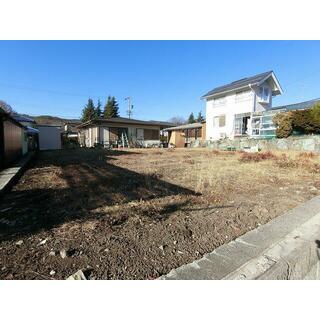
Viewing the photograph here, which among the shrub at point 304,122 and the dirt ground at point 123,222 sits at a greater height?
the shrub at point 304,122

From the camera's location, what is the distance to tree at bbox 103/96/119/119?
152 feet

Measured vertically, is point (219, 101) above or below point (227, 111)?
above

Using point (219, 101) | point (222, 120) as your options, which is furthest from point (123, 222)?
point (219, 101)

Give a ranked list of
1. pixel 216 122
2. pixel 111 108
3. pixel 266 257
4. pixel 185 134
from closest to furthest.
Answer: pixel 266 257, pixel 216 122, pixel 185 134, pixel 111 108

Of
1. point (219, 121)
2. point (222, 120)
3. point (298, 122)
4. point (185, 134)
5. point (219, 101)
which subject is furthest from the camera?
point (185, 134)

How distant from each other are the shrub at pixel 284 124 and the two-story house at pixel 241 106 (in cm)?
274

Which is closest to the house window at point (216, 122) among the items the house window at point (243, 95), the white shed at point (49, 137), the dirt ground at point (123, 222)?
the house window at point (243, 95)

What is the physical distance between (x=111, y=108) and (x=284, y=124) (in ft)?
127

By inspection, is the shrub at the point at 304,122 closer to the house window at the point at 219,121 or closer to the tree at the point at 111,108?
the house window at the point at 219,121

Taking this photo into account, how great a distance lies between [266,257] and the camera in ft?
6.37

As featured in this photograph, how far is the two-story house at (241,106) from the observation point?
59.4 feet

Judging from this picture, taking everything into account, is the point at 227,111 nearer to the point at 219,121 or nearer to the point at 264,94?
the point at 219,121

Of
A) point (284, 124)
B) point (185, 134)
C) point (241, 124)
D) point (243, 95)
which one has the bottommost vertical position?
point (185, 134)
